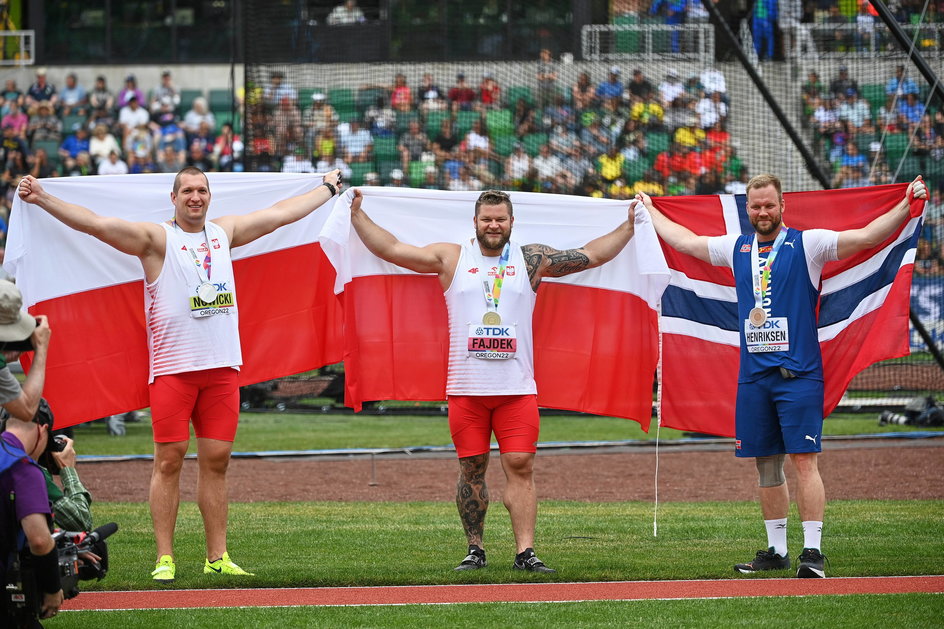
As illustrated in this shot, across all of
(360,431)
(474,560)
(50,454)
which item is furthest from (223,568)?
(360,431)

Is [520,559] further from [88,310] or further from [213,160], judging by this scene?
[213,160]

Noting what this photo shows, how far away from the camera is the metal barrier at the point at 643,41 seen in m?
21.2

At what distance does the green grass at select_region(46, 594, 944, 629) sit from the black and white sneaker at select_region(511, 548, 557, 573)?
0.85 m

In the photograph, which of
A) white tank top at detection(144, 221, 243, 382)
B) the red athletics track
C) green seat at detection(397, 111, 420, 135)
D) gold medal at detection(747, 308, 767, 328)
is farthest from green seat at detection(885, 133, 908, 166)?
white tank top at detection(144, 221, 243, 382)

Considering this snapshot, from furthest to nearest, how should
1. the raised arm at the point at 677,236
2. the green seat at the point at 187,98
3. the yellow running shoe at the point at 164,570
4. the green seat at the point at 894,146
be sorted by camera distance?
the green seat at the point at 187,98 < the green seat at the point at 894,146 < the raised arm at the point at 677,236 < the yellow running shoe at the point at 164,570

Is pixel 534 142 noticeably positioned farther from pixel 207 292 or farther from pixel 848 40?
pixel 207 292

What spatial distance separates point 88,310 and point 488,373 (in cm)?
272

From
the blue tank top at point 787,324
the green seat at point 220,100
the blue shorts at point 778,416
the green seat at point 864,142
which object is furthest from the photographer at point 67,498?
the green seat at point 220,100

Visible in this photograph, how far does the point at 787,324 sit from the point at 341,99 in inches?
577

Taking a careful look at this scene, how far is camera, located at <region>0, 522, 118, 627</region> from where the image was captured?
204 inches

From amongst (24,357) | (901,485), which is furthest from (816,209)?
(24,357)

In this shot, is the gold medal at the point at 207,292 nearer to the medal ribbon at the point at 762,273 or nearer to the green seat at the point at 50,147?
the medal ribbon at the point at 762,273

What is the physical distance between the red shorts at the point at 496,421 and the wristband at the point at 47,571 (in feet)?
9.78

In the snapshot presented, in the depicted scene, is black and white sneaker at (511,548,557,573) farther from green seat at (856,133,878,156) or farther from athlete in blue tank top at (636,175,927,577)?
green seat at (856,133,878,156)
